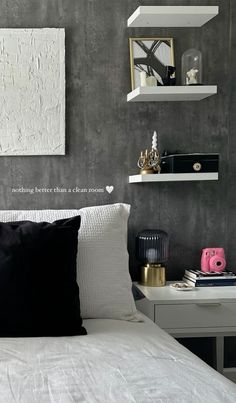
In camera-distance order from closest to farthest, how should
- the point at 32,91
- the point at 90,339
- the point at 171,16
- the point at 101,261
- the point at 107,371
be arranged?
the point at 107,371 < the point at 90,339 < the point at 101,261 < the point at 171,16 < the point at 32,91

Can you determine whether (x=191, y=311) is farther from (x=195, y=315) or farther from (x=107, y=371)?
(x=107, y=371)

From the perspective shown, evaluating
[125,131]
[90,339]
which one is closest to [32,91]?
[125,131]

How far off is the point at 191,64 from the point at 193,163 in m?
0.52

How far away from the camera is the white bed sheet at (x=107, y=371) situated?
1402 millimetres

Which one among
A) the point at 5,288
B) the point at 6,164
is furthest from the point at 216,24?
the point at 5,288

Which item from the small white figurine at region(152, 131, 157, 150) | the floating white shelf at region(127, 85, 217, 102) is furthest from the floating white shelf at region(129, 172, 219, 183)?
the floating white shelf at region(127, 85, 217, 102)

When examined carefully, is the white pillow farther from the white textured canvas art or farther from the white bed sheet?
the white textured canvas art

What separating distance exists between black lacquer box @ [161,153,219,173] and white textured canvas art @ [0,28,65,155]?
0.57 metres

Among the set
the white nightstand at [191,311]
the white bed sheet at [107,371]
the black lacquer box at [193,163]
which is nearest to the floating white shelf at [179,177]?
the black lacquer box at [193,163]

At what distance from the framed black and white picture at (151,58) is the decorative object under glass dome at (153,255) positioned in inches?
29.8

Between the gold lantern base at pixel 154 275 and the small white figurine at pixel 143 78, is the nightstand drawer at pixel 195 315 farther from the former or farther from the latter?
the small white figurine at pixel 143 78

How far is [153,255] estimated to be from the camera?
8.95 ft

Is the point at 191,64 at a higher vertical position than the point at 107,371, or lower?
higher

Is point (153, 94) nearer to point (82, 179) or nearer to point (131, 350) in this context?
point (82, 179)
